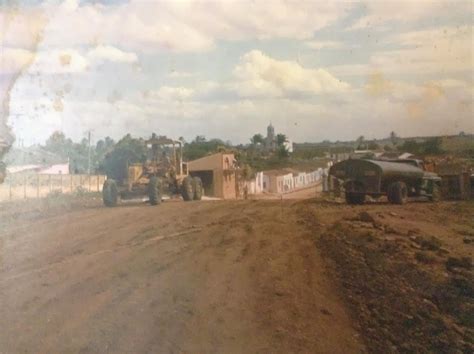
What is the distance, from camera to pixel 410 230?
8.11 metres

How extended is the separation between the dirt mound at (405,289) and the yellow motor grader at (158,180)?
6.84 meters

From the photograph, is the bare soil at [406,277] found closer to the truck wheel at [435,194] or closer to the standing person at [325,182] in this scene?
the truck wheel at [435,194]

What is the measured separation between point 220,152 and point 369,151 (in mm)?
3016

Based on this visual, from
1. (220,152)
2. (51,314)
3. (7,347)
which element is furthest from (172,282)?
(220,152)

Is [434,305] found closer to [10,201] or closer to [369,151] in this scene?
[369,151]

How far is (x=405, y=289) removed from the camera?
6.00m

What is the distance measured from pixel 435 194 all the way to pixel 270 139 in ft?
15.2

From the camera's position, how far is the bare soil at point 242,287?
5195 mm

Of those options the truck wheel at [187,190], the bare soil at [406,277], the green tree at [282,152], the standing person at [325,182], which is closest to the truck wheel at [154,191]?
the truck wheel at [187,190]

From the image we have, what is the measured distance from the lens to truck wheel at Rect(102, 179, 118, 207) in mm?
14023

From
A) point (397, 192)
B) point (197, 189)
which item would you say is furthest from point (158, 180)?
point (397, 192)

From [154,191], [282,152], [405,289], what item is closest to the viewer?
[405,289]

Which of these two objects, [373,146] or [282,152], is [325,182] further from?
[282,152]

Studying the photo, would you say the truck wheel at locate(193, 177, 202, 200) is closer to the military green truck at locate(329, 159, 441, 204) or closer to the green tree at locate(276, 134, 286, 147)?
the military green truck at locate(329, 159, 441, 204)
